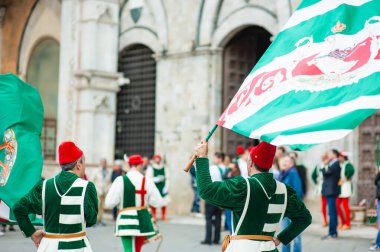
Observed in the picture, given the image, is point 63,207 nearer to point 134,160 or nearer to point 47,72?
point 134,160

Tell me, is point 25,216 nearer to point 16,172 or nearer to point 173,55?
point 16,172

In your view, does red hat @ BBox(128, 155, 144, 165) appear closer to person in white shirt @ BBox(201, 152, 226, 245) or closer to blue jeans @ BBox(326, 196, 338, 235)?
person in white shirt @ BBox(201, 152, 226, 245)

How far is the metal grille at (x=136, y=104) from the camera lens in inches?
749

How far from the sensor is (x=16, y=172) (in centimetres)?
→ 648

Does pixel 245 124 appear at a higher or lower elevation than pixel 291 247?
higher

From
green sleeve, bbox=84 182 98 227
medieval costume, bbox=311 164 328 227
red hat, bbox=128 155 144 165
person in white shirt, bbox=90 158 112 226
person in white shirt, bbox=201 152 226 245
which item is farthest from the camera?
person in white shirt, bbox=90 158 112 226

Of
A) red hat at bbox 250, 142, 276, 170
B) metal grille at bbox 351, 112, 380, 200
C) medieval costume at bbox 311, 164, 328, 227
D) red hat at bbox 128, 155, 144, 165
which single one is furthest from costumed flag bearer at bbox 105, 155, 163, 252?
metal grille at bbox 351, 112, 380, 200

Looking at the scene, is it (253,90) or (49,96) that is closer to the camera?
(253,90)

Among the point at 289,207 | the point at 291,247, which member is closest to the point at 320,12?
the point at 289,207

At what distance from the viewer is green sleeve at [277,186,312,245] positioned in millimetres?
5137

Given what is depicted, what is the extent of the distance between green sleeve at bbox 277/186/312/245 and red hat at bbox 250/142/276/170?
0.35 meters

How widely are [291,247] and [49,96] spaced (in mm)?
15211

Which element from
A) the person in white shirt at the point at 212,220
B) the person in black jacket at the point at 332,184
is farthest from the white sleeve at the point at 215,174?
the person in black jacket at the point at 332,184

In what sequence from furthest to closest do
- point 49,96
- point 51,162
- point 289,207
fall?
point 49,96 → point 51,162 → point 289,207
